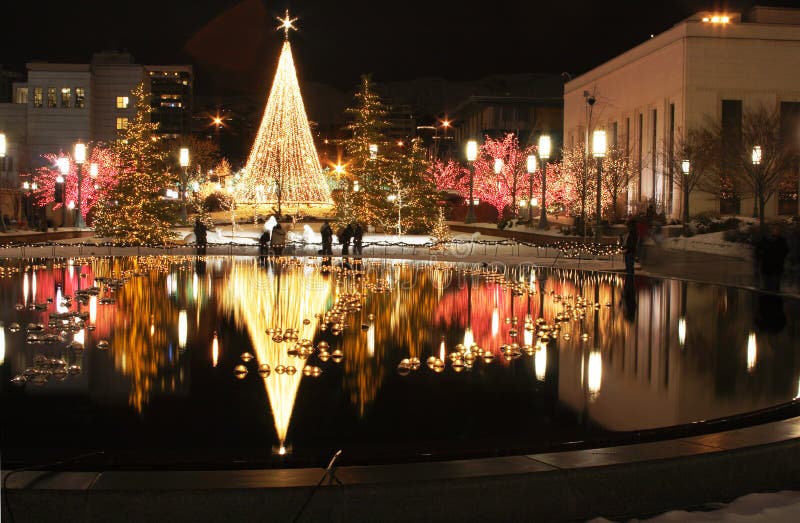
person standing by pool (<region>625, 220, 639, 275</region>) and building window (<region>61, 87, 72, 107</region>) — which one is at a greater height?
building window (<region>61, 87, 72, 107</region>)

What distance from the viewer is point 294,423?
7977 mm

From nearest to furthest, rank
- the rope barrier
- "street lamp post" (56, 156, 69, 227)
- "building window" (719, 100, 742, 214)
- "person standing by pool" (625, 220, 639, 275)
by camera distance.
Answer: "person standing by pool" (625, 220, 639, 275) < the rope barrier < "building window" (719, 100, 742, 214) < "street lamp post" (56, 156, 69, 227)

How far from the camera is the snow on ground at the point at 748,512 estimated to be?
5902mm

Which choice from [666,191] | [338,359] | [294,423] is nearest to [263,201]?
[666,191]

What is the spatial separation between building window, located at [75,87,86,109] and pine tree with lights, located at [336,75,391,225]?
43.4 meters

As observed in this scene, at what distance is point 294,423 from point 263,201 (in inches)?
1439

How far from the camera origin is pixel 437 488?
225 inches

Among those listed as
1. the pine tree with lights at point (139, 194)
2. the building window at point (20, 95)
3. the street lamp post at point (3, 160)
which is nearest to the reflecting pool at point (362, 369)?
the street lamp post at point (3, 160)

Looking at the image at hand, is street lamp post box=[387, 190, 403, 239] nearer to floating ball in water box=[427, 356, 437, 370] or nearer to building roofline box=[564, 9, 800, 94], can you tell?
building roofline box=[564, 9, 800, 94]

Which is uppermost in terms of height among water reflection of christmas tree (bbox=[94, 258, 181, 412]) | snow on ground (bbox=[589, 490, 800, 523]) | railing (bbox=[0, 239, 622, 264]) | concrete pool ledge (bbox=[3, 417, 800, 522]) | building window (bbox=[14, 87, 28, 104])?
building window (bbox=[14, 87, 28, 104])

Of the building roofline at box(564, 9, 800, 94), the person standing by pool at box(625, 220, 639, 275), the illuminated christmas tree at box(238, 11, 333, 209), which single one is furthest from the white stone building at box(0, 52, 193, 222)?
the person standing by pool at box(625, 220, 639, 275)

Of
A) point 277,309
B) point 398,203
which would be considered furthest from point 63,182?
→ point 277,309

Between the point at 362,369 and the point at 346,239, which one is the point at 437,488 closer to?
the point at 362,369

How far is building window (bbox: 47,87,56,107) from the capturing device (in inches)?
3127
